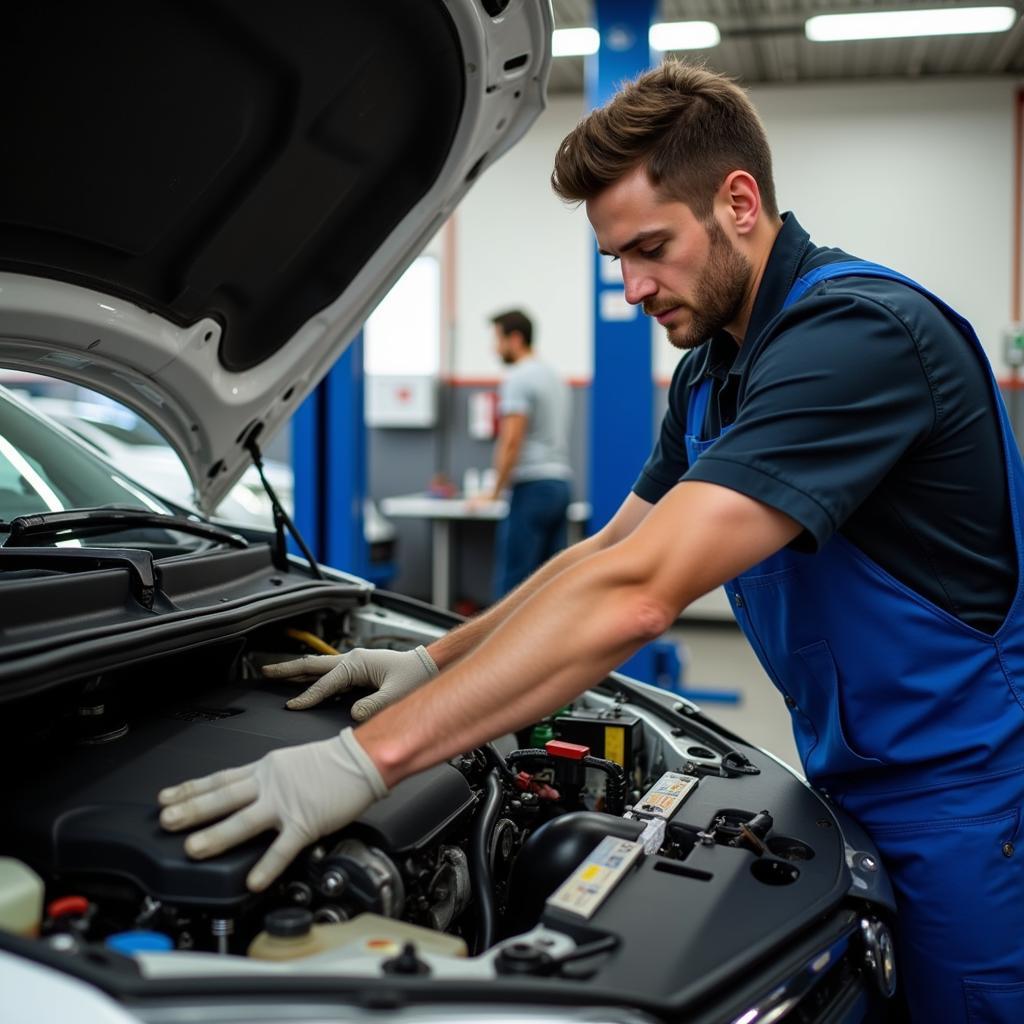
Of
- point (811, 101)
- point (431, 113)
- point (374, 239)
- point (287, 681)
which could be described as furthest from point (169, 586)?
point (811, 101)

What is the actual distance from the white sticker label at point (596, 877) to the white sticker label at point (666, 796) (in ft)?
0.38

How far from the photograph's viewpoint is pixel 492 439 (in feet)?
24.2

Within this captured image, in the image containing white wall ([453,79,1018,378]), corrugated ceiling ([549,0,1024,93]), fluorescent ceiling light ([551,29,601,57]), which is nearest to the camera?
corrugated ceiling ([549,0,1024,93])

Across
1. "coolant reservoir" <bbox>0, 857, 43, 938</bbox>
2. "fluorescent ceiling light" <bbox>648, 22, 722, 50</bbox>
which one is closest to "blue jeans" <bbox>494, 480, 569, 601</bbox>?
"fluorescent ceiling light" <bbox>648, 22, 722, 50</bbox>

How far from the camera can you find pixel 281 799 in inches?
42.3

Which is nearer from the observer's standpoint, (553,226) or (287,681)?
(287,681)

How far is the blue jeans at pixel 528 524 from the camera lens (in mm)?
5324

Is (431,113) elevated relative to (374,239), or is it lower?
elevated

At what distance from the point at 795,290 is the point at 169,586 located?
981mm

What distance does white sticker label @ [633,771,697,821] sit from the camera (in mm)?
1336

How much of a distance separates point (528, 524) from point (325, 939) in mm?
4408

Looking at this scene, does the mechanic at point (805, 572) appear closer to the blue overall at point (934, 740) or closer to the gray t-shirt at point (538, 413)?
the blue overall at point (934, 740)

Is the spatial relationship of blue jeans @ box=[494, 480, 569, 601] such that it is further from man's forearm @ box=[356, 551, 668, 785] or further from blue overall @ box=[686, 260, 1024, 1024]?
man's forearm @ box=[356, 551, 668, 785]

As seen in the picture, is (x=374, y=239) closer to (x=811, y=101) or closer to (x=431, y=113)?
(x=431, y=113)
